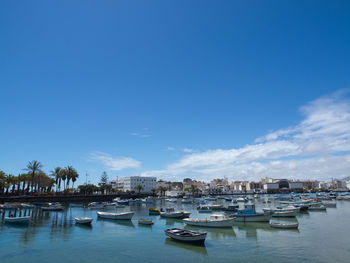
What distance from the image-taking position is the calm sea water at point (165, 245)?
23047mm

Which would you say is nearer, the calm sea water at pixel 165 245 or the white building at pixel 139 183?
the calm sea water at pixel 165 245

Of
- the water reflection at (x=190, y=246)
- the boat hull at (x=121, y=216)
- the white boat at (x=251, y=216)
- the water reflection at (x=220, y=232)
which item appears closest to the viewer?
the water reflection at (x=190, y=246)

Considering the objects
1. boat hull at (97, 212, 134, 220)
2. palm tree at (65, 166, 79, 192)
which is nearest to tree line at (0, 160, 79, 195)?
palm tree at (65, 166, 79, 192)

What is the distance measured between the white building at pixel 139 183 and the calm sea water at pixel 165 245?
139006 mm

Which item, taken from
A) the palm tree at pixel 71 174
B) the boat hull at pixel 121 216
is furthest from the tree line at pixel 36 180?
the boat hull at pixel 121 216

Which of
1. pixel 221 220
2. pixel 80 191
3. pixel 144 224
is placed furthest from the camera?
pixel 80 191

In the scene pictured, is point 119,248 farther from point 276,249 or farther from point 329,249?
point 329,249

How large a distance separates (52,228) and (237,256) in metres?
31.3

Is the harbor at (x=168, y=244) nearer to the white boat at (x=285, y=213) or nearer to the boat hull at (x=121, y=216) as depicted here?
the boat hull at (x=121, y=216)

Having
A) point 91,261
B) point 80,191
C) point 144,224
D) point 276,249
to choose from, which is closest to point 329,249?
point 276,249

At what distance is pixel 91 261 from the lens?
2236 cm

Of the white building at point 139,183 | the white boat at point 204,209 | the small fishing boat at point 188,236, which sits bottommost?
the white boat at point 204,209

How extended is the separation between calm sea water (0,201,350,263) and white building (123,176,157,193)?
139m

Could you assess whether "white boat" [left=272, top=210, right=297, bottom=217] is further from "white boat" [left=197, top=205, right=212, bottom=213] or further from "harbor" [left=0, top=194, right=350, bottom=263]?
"white boat" [left=197, top=205, right=212, bottom=213]
